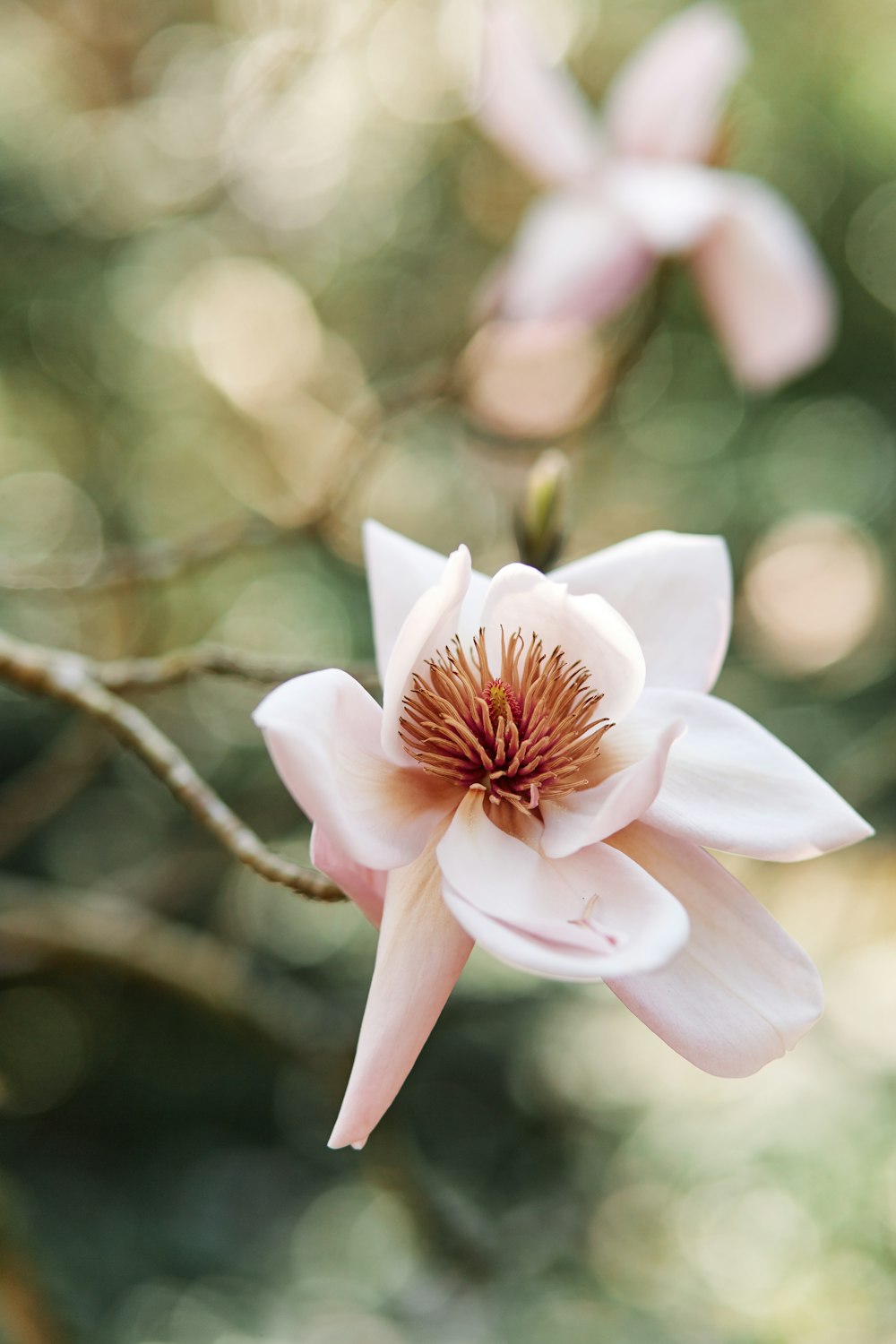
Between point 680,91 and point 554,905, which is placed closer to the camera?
point 554,905

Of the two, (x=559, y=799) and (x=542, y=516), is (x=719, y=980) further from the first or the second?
(x=542, y=516)

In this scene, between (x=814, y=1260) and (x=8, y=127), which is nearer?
(x=814, y=1260)

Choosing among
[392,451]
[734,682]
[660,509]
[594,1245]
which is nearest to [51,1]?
[392,451]

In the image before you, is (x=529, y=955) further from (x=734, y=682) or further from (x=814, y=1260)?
(x=734, y=682)

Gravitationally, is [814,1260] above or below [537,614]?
below

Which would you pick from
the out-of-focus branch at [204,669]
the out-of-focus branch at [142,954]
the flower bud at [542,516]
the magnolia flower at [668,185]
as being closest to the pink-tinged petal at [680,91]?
the magnolia flower at [668,185]

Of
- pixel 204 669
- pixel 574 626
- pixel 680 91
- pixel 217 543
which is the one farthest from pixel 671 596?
pixel 680 91
